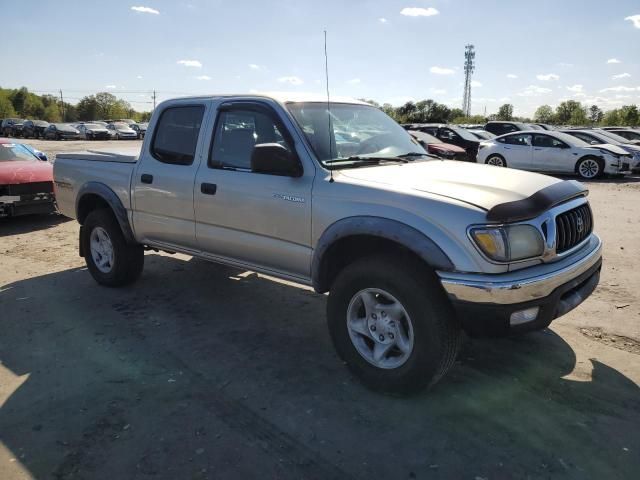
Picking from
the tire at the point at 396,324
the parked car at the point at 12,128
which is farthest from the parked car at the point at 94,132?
the tire at the point at 396,324

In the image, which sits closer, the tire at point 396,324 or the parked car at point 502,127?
the tire at point 396,324

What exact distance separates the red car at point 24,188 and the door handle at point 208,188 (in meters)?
5.79

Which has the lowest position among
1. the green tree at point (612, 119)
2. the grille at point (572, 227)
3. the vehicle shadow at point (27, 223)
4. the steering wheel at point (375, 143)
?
the vehicle shadow at point (27, 223)

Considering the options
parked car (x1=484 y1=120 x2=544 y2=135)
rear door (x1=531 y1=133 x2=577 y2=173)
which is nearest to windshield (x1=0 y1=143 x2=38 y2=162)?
rear door (x1=531 y1=133 x2=577 y2=173)

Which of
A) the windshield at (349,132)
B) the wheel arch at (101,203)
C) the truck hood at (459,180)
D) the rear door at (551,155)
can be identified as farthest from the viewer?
the rear door at (551,155)

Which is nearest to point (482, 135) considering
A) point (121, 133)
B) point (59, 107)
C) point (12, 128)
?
point (121, 133)

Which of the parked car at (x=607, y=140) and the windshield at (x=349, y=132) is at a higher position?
the windshield at (x=349, y=132)

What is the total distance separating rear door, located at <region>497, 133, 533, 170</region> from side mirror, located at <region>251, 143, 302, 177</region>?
14356 mm

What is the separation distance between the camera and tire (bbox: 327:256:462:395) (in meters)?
3.06

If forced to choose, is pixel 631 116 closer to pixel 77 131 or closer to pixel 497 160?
pixel 497 160

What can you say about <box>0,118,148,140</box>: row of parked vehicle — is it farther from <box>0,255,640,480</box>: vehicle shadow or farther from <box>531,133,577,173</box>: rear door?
<box>0,255,640,480</box>: vehicle shadow

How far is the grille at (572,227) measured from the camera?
324cm

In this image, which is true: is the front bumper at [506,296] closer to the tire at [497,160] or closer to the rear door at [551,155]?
the rear door at [551,155]

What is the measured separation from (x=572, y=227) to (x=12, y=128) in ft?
180
